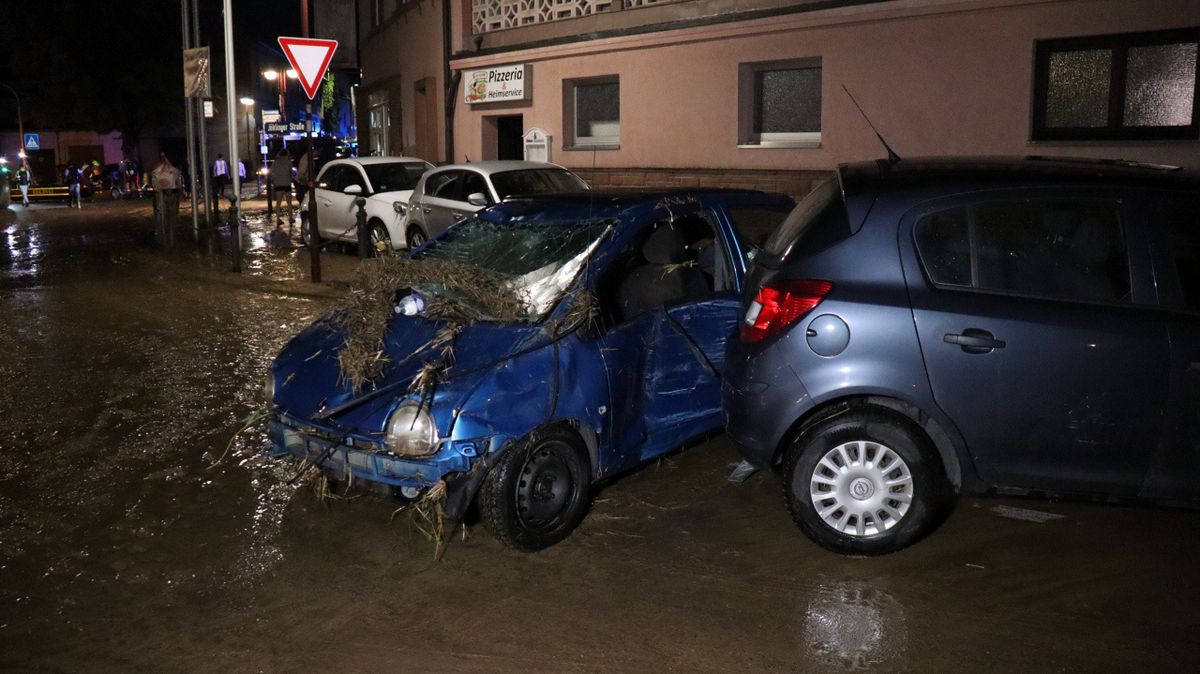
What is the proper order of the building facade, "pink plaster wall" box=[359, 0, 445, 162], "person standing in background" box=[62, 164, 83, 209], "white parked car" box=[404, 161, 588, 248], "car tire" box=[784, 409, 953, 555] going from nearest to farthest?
"car tire" box=[784, 409, 953, 555] → the building facade → "white parked car" box=[404, 161, 588, 248] → "pink plaster wall" box=[359, 0, 445, 162] → "person standing in background" box=[62, 164, 83, 209]

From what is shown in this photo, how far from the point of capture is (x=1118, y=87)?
1205 centimetres

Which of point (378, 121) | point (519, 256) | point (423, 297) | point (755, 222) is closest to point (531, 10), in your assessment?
point (378, 121)

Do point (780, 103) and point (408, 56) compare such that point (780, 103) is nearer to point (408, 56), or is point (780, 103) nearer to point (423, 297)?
point (423, 297)

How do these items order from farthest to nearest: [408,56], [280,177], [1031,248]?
[280,177] → [408,56] → [1031,248]

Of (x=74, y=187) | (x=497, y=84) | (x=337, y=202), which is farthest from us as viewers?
(x=74, y=187)

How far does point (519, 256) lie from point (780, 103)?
35.0 feet

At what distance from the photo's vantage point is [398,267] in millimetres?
6223

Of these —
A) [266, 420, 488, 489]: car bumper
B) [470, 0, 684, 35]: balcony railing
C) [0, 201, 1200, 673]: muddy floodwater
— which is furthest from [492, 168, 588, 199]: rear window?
[266, 420, 488, 489]: car bumper

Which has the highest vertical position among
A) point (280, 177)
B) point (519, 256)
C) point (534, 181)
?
point (280, 177)

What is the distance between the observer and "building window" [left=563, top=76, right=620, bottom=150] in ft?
62.1

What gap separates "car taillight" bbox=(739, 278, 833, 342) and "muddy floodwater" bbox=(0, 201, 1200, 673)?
1.10 m

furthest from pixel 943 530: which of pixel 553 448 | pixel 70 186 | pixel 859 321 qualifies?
pixel 70 186

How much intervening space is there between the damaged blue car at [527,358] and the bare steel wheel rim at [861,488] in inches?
35.9

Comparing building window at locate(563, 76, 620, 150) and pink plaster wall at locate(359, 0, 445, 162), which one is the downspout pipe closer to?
pink plaster wall at locate(359, 0, 445, 162)
